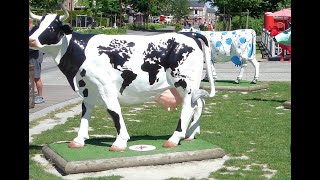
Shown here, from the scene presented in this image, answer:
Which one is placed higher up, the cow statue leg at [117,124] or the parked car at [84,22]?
the parked car at [84,22]

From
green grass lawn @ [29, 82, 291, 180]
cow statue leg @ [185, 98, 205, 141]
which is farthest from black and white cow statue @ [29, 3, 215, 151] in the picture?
green grass lawn @ [29, 82, 291, 180]

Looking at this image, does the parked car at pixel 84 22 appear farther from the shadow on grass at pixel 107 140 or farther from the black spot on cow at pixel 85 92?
the black spot on cow at pixel 85 92

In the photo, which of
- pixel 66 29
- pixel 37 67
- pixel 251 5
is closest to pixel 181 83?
pixel 66 29

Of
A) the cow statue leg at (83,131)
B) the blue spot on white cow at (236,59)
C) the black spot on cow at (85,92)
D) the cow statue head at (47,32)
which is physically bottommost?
the cow statue leg at (83,131)

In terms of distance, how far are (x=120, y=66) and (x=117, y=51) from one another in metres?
0.20

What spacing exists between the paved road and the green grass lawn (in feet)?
3.84

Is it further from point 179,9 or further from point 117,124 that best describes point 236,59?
point 179,9

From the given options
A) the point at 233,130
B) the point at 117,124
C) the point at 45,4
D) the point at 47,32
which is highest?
the point at 45,4

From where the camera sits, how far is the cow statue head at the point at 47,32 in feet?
18.3

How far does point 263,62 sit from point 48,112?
571 inches

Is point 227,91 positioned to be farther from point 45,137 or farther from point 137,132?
point 45,137

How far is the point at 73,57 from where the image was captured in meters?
5.81

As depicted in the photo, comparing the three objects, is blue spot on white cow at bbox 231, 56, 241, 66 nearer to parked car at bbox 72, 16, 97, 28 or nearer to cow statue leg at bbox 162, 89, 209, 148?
cow statue leg at bbox 162, 89, 209, 148

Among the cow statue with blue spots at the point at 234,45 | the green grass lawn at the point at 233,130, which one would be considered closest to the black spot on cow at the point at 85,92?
the green grass lawn at the point at 233,130
